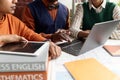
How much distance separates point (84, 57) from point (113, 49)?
22cm

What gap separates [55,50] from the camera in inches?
41.4

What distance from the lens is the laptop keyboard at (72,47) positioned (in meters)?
1.15

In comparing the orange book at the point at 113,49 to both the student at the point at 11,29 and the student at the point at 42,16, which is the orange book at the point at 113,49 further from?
the student at the point at 42,16

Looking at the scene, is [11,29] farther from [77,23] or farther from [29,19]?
[77,23]

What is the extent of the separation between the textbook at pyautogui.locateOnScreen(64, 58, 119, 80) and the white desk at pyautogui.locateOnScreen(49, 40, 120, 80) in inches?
1.1

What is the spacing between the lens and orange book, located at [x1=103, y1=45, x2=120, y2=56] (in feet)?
3.68

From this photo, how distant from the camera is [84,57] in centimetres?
108

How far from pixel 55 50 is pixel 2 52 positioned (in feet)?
1.32

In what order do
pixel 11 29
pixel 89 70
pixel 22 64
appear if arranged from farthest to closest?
pixel 11 29 → pixel 89 70 → pixel 22 64

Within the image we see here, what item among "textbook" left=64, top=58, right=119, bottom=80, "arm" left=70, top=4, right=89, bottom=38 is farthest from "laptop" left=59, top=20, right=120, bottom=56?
"arm" left=70, top=4, right=89, bottom=38

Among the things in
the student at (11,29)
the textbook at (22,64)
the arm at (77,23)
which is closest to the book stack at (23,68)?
the textbook at (22,64)

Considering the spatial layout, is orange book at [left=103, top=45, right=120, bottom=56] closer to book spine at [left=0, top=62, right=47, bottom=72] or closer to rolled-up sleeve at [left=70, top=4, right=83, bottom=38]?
rolled-up sleeve at [left=70, top=4, right=83, bottom=38]

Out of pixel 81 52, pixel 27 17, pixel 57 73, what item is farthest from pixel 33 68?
pixel 27 17

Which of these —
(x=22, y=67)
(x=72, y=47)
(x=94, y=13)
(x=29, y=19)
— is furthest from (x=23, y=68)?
(x=94, y=13)
